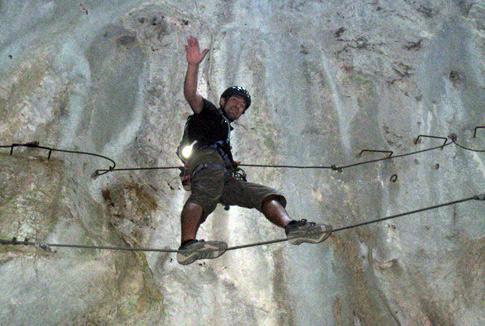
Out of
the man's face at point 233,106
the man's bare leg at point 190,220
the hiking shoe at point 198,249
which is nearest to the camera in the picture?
the hiking shoe at point 198,249

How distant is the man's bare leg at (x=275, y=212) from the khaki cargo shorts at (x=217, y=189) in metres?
0.05

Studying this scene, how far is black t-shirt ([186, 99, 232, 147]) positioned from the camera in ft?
17.0

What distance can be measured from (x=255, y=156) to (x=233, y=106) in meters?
1.60

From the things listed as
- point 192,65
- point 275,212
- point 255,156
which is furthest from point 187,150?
point 255,156

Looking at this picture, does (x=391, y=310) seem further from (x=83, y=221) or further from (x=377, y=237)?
(x=83, y=221)

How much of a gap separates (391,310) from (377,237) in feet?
3.24

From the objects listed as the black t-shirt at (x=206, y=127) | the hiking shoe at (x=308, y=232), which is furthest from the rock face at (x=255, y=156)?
the hiking shoe at (x=308, y=232)

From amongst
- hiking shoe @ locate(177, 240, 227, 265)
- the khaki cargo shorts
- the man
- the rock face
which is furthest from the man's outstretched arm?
the rock face

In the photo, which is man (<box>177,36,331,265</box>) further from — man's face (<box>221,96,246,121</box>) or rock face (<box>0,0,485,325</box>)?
rock face (<box>0,0,485,325</box>)

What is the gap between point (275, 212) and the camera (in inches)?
185

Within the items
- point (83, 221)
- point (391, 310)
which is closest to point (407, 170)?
point (391, 310)

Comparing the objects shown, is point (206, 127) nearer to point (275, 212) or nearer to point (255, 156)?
point (275, 212)

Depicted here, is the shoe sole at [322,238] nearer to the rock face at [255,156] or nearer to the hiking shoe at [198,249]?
the hiking shoe at [198,249]

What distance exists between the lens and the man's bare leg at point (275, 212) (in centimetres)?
453
